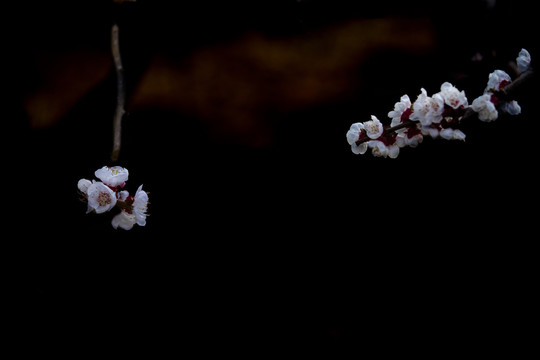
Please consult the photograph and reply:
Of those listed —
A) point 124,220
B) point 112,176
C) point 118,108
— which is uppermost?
point 118,108

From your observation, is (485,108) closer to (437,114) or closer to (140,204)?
(437,114)

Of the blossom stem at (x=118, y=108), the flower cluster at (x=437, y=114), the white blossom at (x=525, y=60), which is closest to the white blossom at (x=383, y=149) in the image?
the flower cluster at (x=437, y=114)

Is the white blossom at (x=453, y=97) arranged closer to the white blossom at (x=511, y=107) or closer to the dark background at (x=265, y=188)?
the white blossom at (x=511, y=107)

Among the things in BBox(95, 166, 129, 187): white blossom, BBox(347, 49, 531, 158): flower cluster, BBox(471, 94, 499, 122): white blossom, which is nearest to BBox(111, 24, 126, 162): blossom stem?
BBox(95, 166, 129, 187): white blossom

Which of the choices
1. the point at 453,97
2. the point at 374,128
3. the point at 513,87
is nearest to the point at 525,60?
the point at 513,87

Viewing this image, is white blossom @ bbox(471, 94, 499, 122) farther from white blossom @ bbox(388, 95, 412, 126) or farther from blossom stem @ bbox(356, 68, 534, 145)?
white blossom @ bbox(388, 95, 412, 126)

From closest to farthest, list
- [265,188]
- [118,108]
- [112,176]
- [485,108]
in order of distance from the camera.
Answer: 1. [485,108]
2. [112,176]
3. [118,108]
4. [265,188]
